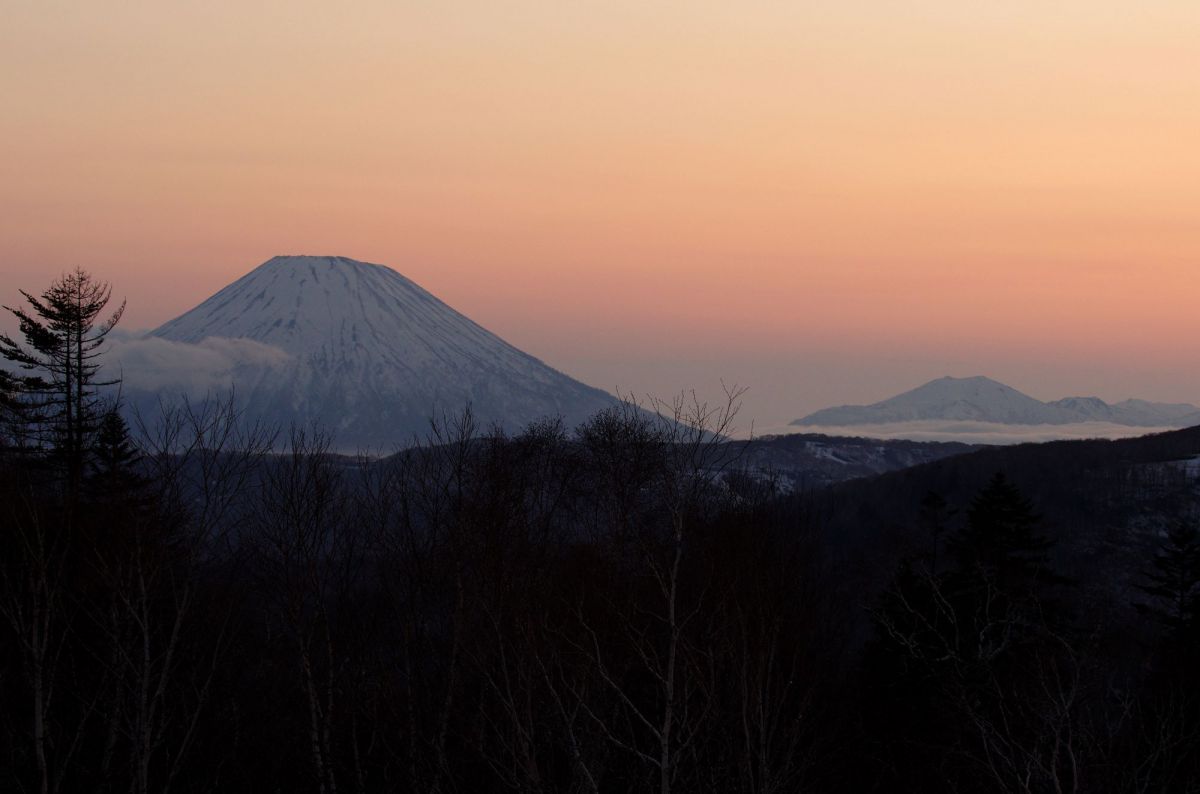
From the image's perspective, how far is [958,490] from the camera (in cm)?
14425

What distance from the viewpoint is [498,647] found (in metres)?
19.2

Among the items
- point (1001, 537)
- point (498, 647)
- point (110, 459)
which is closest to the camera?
point (498, 647)

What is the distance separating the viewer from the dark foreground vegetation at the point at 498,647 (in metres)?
16.2

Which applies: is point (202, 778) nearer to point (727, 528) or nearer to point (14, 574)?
point (14, 574)

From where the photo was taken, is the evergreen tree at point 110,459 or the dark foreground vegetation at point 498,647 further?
the evergreen tree at point 110,459

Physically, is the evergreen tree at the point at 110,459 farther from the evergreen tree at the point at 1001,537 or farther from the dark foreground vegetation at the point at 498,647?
the evergreen tree at the point at 1001,537

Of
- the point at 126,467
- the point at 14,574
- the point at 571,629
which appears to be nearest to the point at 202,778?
the point at 14,574

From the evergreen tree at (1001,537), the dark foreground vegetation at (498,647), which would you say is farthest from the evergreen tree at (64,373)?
the evergreen tree at (1001,537)

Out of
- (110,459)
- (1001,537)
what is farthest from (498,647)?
(110,459)

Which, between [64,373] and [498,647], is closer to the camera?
[498,647]

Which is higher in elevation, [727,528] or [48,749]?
[727,528]

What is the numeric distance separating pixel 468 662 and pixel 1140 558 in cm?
9525

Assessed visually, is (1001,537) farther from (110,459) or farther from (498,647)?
(110,459)

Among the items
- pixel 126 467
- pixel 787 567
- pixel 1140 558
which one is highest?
pixel 126 467
